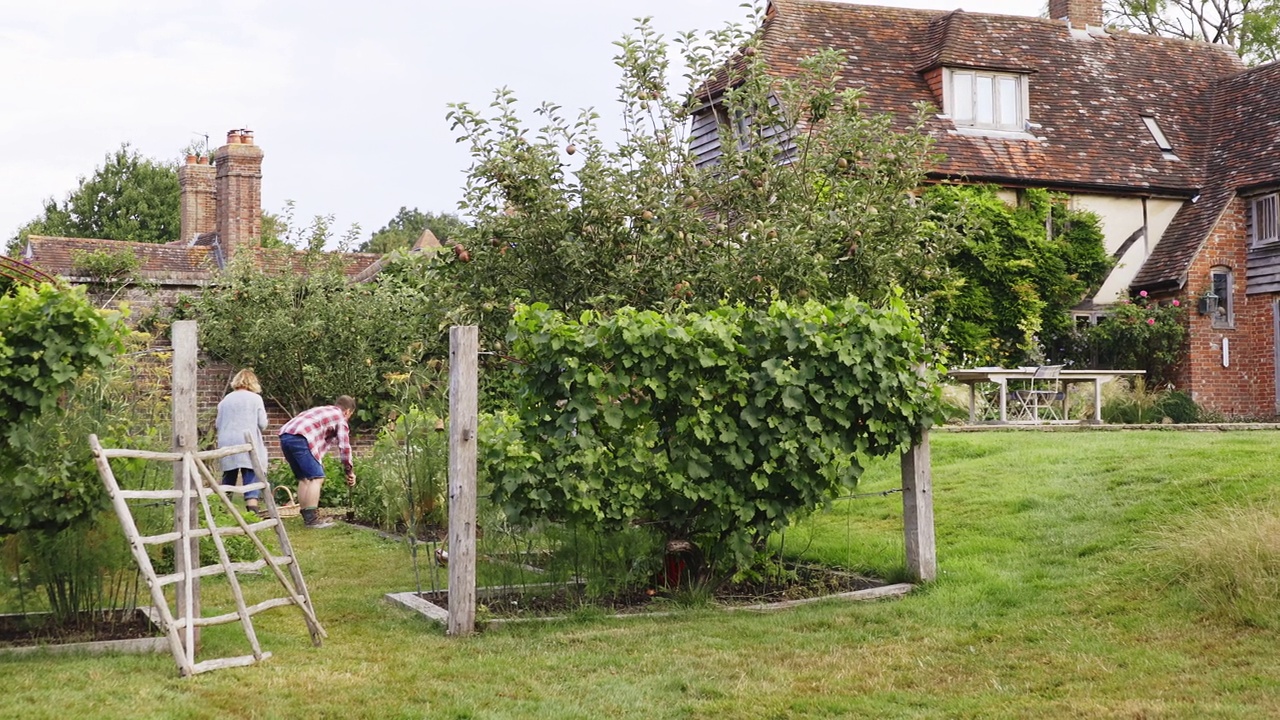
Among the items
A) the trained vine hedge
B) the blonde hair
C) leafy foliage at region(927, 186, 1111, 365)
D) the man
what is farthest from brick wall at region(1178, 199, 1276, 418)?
the blonde hair

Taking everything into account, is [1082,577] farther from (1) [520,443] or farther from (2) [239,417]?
(2) [239,417]

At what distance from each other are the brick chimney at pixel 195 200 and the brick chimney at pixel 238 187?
444 cm

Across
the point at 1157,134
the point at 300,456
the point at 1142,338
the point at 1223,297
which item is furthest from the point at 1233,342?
the point at 300,456

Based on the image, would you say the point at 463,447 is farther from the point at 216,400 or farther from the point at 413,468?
the point at 216,400

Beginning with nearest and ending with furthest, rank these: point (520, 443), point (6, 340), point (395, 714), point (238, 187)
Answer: point (395, 714) < point (6, 340) < point (520, 443) < point (238, 187)

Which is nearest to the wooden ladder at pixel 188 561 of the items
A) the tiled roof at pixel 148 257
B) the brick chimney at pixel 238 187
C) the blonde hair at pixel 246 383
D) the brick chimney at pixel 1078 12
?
the blonde hair at pixel 246 383

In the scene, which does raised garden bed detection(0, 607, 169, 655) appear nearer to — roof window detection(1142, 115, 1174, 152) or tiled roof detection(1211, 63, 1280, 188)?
tiled roof detection(1211, 63, 1280, 188)

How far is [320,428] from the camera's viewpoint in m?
13.6

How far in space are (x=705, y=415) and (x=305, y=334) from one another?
11.1 meters

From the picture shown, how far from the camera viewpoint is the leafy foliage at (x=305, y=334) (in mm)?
18016

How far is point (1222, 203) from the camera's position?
23.4 meters

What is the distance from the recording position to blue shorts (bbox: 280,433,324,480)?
1338 centimetres

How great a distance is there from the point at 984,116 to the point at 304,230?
12.5 metres

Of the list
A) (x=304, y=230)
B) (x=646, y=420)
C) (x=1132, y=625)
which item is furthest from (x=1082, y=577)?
(x=304, y=230)
